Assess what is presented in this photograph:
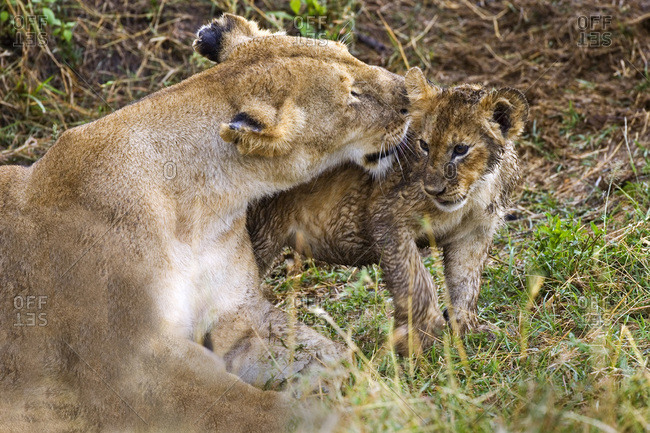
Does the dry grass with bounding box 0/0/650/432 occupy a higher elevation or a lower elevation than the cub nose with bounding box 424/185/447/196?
lower

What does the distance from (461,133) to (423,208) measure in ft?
1.66

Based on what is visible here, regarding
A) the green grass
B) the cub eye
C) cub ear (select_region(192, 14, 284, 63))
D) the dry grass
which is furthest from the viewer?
cub ear (select_region(192, 14, 284, 63))

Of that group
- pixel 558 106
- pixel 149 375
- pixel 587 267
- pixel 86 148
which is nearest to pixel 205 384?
pixel 149 375

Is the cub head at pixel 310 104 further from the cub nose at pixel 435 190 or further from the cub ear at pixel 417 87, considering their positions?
the cub nose at pixel 435 190

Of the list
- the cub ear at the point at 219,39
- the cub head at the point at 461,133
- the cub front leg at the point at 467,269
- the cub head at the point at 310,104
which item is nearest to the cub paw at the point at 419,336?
the cub front leg at the point at 467,269

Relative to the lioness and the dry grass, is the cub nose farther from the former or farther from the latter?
the dry grass

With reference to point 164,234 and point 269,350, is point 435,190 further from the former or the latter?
point 164,234

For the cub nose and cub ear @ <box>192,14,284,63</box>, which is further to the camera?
cub ear @ <box>192,14,284,63</box>

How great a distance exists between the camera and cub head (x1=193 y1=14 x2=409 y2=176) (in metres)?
4.63

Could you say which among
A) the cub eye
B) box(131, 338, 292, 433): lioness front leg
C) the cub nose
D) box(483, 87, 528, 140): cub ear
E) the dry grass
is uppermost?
box(483, 87, 528, 140): cub ear

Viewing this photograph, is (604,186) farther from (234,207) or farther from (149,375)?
(149,375)

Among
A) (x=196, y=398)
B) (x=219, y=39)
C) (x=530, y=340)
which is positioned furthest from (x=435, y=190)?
(x=196, y=398)

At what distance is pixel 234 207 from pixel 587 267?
2.28m

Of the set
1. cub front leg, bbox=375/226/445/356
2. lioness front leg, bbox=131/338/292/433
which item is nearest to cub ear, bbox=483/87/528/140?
cub front leg, bbox=375/226/445/356
